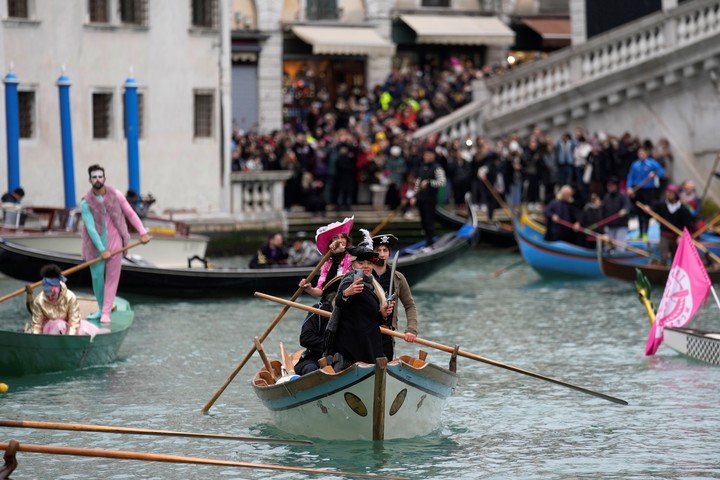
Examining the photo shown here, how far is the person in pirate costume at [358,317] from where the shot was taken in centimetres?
1130

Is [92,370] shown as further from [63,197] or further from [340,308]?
[63,197]

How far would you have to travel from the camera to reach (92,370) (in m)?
15.3

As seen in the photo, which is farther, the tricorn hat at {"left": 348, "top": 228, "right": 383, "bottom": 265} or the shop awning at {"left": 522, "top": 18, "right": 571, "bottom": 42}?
the shop awning at {"left": 522, "top": 18, "right": 571, "bottom": 42}

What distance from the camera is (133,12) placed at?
25.7 meters

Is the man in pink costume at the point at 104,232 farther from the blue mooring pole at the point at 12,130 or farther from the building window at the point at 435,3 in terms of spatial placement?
the building window at the point at 435,3

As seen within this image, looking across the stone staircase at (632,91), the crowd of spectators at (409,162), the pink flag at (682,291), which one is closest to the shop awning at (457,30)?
the stone staircase at (632,91)

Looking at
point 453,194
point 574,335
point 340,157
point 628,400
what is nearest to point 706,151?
point 453,194

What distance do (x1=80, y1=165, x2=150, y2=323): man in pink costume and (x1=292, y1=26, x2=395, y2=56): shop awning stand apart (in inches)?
679

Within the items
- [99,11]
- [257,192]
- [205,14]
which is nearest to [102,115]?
[99,11]

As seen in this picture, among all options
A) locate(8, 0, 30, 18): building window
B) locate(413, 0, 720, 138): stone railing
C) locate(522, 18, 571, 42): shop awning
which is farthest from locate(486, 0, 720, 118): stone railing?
locate(8, 0, 30, 18): building window

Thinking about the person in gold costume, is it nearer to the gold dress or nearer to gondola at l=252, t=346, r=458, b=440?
the gold dress

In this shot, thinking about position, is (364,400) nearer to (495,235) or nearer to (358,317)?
(358,317)

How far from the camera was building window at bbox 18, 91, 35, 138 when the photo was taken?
966 inches

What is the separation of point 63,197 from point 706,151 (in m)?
10.7
